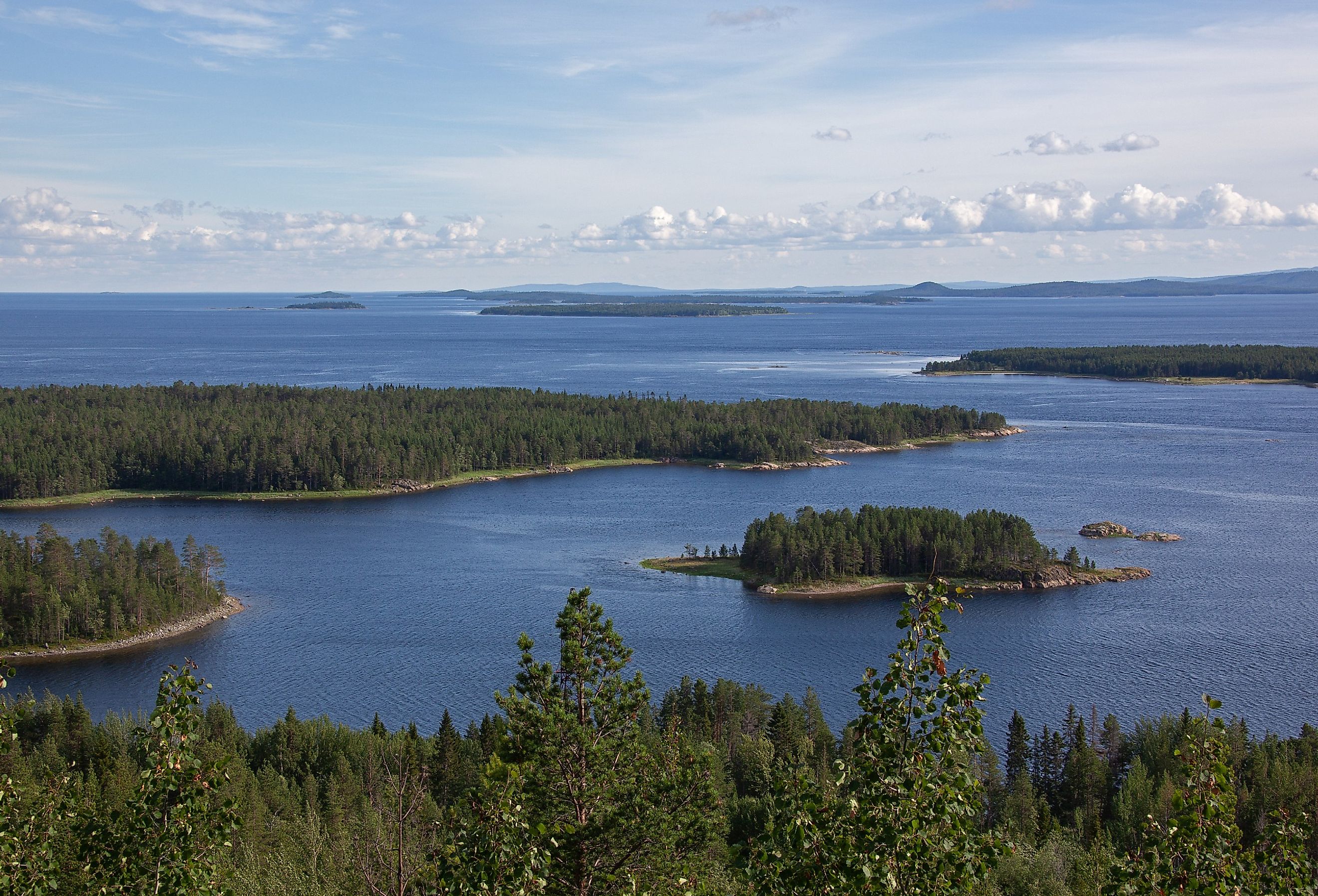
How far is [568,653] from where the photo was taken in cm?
1327

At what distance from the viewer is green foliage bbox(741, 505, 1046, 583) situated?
67.5m

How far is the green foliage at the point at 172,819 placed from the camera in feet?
34.6

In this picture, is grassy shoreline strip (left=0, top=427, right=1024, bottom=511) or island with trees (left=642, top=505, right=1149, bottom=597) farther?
grassy shoreline strip (left=0, top=427, right=1024, bottom=511)

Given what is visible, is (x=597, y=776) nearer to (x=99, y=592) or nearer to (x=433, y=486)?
(x=99, y=592)

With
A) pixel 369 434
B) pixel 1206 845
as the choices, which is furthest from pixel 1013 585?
pixel 369 434

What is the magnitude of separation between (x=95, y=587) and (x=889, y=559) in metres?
43.6

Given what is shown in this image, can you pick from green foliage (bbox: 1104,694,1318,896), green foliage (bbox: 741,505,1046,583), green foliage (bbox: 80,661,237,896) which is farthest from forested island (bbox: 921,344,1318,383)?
green foliage (bbox: 80,661,237,896)

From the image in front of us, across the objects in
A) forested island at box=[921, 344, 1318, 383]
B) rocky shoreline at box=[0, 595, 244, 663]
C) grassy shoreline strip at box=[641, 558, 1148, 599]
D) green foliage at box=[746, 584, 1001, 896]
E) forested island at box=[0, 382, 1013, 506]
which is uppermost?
forested island at box=[921, 344, 1318, 383]

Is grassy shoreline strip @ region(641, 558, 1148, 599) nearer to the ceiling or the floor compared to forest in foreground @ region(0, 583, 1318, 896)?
nearer to the floor

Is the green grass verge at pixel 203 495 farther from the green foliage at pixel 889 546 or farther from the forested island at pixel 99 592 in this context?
the green foliage at pixel 889 546

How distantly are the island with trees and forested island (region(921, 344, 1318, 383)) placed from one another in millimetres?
124325

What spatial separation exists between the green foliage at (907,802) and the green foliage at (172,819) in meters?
5.11

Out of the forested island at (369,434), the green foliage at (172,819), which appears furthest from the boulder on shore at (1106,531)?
the green foliage at (172,819)

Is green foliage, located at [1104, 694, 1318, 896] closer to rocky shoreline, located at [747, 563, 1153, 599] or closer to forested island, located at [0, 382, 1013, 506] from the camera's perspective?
rocky shoreline, located at [747, 563, 1153, 599]
